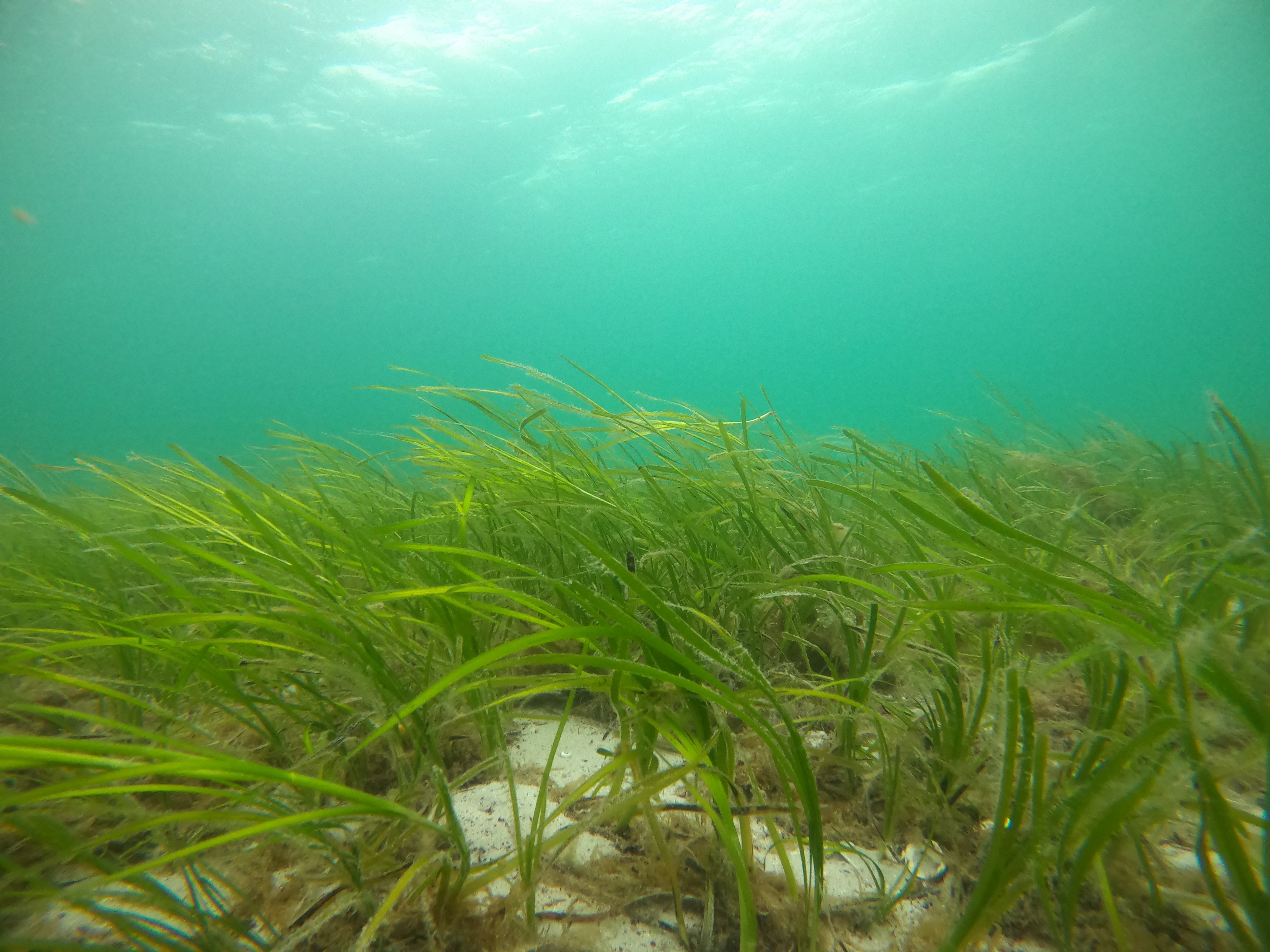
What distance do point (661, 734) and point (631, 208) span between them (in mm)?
54446

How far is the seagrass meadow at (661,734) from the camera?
1.96 feet

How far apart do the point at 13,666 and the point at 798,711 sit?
4.09ft

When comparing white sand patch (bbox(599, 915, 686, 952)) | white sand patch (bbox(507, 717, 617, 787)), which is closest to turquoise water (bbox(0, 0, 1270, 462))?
white sand patch (bbox(507, 717, 617, 787))

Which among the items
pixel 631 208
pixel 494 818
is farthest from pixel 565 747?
pixel 631 208

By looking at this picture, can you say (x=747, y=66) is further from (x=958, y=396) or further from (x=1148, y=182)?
(x=1148, y=182)

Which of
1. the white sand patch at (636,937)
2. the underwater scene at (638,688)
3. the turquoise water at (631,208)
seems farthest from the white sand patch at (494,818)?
the turquoise water at (631,208)

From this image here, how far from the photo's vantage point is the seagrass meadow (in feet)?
1.96

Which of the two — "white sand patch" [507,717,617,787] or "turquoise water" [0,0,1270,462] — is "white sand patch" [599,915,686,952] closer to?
"white sand patch" [507,717,617,787]

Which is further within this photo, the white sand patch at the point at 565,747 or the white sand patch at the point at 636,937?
the white sand patch at the point at 565,747

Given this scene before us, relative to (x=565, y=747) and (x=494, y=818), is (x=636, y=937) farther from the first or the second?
(x=565, y=747)

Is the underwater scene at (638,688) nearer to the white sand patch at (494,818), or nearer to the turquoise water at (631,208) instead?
the white sand patch at (494,818)

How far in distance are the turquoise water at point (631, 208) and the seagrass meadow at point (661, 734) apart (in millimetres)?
537

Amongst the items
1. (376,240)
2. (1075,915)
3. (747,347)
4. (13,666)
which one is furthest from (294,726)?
(747,347)

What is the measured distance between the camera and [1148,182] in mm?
44406
